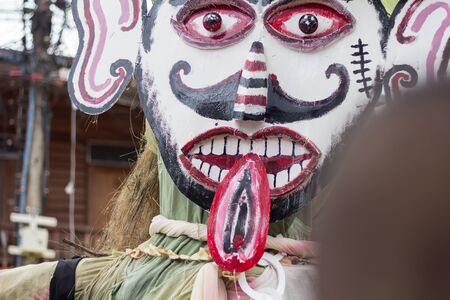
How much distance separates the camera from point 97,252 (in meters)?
2.49

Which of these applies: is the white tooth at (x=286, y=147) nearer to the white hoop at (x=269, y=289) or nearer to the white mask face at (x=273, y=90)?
the white mask face at (x=273, y=90)

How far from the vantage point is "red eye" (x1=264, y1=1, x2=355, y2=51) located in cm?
211

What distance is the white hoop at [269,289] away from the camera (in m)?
2.01

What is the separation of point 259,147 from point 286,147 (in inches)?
2.5

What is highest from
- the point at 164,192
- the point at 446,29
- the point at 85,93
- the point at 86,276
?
the point at 446,29

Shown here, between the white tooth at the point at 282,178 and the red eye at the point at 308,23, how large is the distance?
0.95 feet

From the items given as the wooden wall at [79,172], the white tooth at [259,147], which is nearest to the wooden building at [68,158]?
the wooden wall at [79,172]

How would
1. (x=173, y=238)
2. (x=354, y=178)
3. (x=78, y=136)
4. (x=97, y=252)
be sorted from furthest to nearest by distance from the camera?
(x=78, y=136), (x=97, y=252), (x=173, y=238), (x=354, y=178)

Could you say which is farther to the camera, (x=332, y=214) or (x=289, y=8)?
(x=289, y=8)

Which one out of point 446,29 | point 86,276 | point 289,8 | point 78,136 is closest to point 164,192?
point 86,276

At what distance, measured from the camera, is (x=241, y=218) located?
2031 mm

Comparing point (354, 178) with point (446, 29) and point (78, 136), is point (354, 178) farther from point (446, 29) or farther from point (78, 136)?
point (78, 136)

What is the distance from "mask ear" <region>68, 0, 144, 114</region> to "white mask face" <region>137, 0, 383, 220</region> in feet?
0.66

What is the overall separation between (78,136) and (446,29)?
991 centimetres
